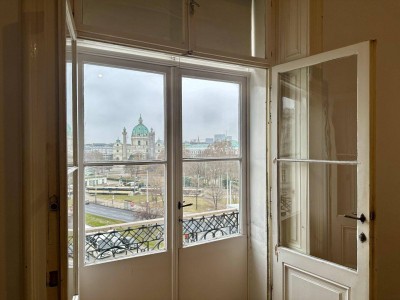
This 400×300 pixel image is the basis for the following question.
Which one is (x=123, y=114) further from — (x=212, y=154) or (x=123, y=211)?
(x=212, y=154)

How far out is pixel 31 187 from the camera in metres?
1.07

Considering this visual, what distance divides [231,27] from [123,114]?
1089 millimetres

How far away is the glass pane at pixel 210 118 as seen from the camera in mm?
2359

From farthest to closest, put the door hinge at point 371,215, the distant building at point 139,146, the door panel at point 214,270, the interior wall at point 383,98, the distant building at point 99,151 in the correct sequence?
the door panel at point 214,270 < the interior wall at point 383,98 < the distant building at point 139,146 < the distant building at point 99,151 < the door hinge at point 371,215

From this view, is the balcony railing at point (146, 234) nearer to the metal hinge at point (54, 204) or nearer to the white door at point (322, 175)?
the white door at point (322, 175)

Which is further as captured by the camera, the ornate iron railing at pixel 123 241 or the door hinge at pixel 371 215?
the ornate iron railing at pixel 123 241

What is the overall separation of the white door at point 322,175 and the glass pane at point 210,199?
392 millimetres

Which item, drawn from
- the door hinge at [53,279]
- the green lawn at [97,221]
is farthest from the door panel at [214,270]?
the door hinge at [53,279]

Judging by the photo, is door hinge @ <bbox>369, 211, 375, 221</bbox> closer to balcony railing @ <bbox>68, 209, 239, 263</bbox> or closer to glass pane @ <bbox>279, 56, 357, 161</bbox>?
glass pane @ <bbox>279, 56, 357, 161</bbox>

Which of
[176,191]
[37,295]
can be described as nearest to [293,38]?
[176,191]

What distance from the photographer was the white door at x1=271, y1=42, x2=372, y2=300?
5.72 feet

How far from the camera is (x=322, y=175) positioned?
85.2 inches

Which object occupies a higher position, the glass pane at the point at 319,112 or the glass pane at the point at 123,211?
the glass pane at the point at 319,112

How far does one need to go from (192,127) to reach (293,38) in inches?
39.7
